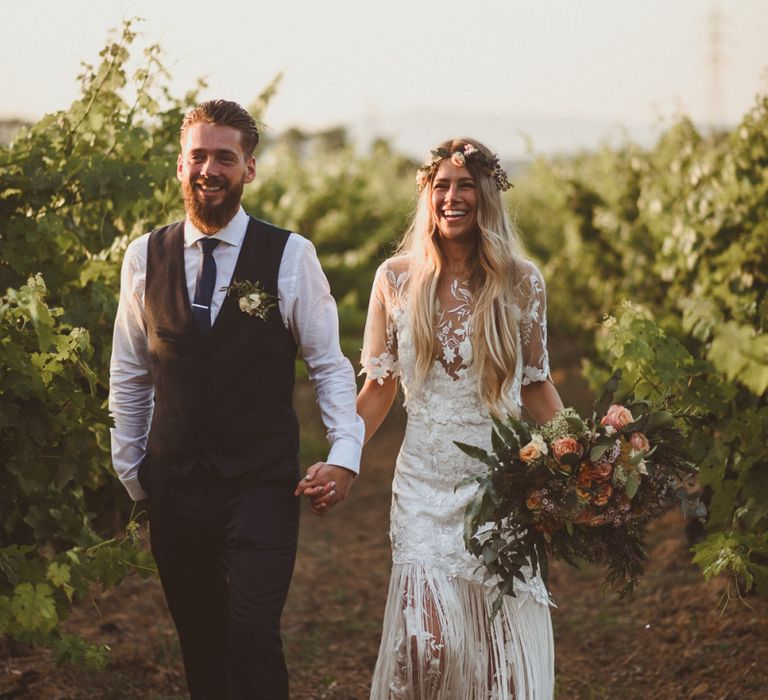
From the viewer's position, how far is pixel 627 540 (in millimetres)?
4047

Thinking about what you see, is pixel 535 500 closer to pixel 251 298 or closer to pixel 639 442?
pixel 639 442

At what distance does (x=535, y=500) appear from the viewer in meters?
3.89

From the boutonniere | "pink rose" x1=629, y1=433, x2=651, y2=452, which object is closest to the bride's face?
the boutonniere

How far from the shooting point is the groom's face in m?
4.11

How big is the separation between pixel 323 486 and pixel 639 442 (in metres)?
1.14

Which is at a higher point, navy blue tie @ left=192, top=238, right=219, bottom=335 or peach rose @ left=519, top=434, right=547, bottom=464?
navy blue tie @ left=192, top=238, right=219, bottom=335

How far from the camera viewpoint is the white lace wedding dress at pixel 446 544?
430cm

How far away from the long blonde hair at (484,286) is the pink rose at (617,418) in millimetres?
665

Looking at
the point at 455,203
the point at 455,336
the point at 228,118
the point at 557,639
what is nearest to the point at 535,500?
the point at 455,336

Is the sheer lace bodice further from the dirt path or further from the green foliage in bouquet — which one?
the dirt path

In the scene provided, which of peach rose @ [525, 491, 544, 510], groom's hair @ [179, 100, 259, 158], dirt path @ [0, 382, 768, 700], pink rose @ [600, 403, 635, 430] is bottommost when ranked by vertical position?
dirt path @ [0, 382, 768, 700]

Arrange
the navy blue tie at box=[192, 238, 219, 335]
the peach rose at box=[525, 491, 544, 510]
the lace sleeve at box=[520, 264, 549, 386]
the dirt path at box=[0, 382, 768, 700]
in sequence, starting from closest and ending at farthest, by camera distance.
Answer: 1. the peach rose at box=[525, 491, 544, 510]
2. the navy blue tie at box=[192, 238, 219, 335]
3. the lace sleeve at box=[520, 264, 549, 386]
4. the dirt path at box=[0, 382, 768, 700]

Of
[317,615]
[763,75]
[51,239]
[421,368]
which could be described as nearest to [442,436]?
[421,368]

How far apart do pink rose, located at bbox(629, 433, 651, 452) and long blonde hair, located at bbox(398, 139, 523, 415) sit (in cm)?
75
